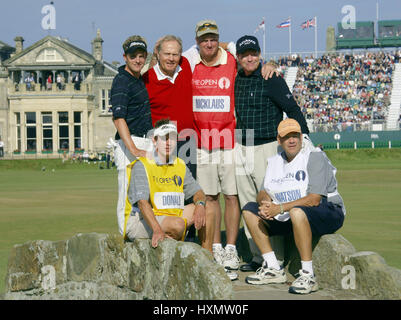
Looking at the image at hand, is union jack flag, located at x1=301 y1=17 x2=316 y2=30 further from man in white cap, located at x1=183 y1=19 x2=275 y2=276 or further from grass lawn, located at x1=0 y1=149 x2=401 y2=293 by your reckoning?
man in white cap, located at x1=183 y1=19 x2=275 y2=276

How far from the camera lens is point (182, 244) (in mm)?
5859

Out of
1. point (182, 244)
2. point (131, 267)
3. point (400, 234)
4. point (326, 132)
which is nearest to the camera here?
point (182, 244)

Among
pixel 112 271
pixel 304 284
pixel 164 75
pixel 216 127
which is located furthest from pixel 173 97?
pixel 304 284

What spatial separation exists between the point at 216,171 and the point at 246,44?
1.45 m

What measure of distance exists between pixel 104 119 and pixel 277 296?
56212 mm

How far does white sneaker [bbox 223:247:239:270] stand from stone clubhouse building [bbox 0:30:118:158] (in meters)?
51.1

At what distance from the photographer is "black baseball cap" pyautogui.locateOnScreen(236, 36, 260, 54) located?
25.0 feet

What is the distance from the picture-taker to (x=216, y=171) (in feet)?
26.1

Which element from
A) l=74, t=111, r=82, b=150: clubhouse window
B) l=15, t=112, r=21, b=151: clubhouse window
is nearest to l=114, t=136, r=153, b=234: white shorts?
l=74, t=111, r=82, b=150: clubhouse window

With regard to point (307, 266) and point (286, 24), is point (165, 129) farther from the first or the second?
point (286, 24)

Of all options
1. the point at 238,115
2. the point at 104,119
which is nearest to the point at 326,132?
the point at 104,119

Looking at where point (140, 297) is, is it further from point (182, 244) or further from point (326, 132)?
point (326, 132)

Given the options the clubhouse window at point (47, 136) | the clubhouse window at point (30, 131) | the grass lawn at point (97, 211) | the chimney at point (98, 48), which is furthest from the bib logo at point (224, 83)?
the chimney at point (98, 48)

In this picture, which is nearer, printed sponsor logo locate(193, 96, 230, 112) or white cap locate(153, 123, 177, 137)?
white cap locate(153, 123, 177, 137)
